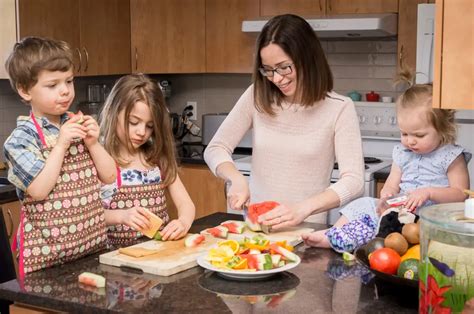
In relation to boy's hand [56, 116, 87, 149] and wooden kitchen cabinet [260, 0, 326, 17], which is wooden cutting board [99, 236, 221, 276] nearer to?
boy's hand [56, 116, 87, 149]

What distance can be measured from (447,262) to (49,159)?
0.96 meters

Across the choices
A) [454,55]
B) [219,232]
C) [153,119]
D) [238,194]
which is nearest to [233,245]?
[219,232]

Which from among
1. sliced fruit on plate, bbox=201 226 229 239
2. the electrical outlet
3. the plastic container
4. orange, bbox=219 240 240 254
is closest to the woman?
sliced fruit on plate, bbox=201 226 229 239

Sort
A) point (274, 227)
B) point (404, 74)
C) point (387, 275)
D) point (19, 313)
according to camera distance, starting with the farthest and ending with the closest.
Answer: point (404, 74) < point (274, 227) < point (19, 313) < point (387, 275)

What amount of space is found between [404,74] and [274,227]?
65cm

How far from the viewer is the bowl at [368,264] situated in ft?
5.28

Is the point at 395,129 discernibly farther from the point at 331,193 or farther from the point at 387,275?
the point at 387,275

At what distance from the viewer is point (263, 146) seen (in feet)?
8.36

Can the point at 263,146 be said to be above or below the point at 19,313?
above

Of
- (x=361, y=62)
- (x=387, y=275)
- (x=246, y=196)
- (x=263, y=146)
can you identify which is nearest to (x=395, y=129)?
(x=361, y=62)

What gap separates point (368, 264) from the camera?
5.67 feet

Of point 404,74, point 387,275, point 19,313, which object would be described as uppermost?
point 404,74

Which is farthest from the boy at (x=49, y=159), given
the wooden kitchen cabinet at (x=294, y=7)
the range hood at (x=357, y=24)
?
the wooden kitchen cabinet at (x=294, y=7)

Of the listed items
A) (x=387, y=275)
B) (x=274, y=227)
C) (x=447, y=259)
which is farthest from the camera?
(x=274, y=227)
